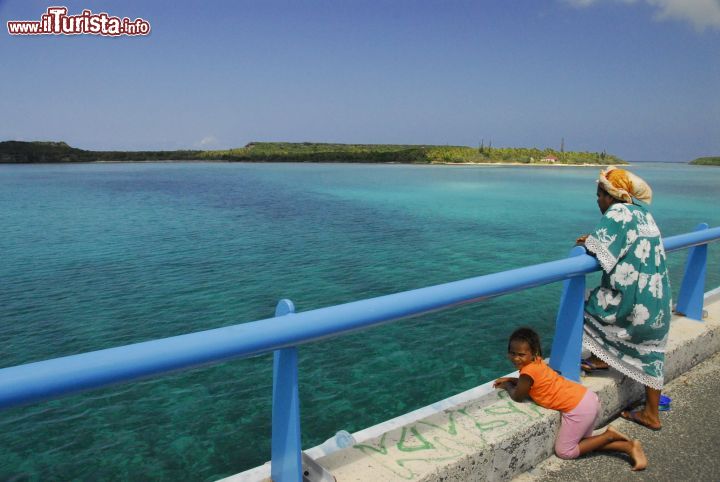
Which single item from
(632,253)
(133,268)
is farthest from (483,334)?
(133,268)

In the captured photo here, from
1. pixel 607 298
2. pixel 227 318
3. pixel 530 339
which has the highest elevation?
pixel 607 298

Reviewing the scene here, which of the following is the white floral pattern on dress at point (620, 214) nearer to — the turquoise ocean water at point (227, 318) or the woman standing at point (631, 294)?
the woman standing at point (631, 294)

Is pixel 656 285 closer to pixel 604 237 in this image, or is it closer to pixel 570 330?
pixel 604 237

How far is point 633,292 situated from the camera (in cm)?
264

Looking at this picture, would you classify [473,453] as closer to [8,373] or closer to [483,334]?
[8,373]

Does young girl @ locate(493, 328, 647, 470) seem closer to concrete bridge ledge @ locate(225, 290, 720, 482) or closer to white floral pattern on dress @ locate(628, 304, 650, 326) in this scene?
concrete bridge ledge @ locate(225, 290, 720, 482)

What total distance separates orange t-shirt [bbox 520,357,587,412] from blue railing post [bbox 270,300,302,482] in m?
1.22

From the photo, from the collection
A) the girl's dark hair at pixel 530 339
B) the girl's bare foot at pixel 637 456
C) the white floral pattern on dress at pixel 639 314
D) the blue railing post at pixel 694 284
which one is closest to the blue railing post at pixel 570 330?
the girl's dark hair at pixel 530 339

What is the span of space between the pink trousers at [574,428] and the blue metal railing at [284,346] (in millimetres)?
250

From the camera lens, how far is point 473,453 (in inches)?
79.3

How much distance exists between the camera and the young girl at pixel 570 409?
239cm

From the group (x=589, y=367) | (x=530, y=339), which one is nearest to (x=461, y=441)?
(x=530, y=339)

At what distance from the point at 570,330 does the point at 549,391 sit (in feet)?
1.22

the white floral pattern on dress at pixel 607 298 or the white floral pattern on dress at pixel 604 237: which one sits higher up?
the white floral pattern on dress at pixel 604 237
